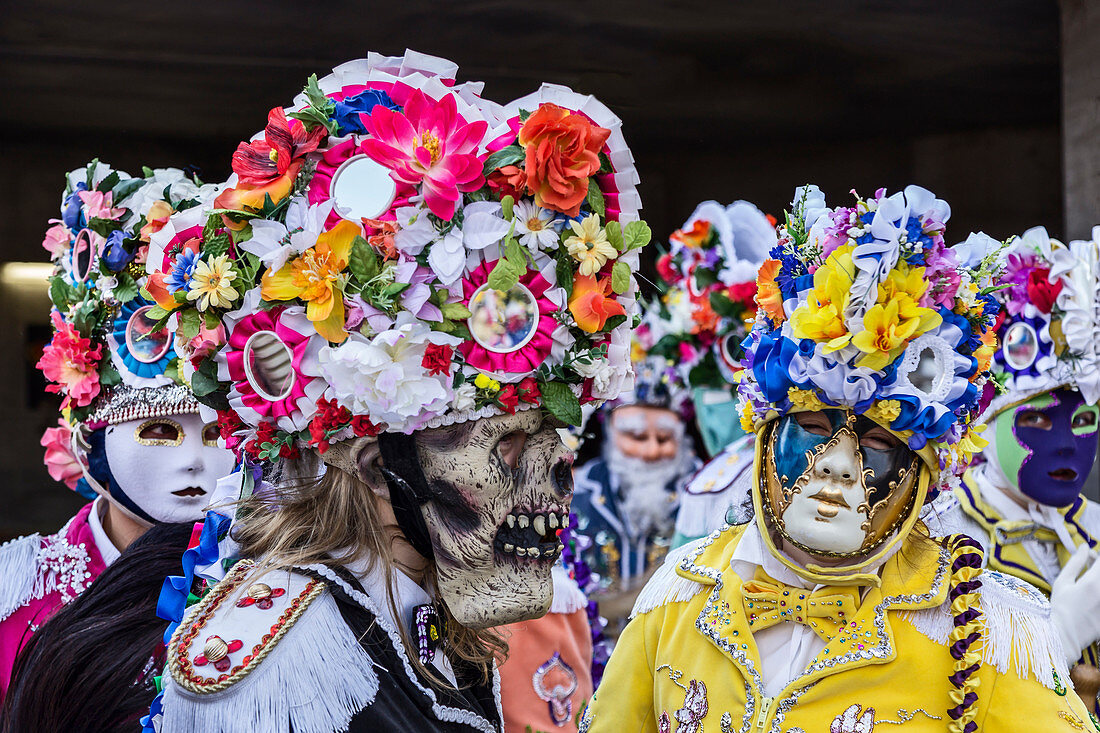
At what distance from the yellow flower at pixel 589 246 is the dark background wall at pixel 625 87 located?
4679 mm

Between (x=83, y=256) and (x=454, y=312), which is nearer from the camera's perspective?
(x=454, y=312)

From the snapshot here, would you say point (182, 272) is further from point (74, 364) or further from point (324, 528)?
point (74, 364)

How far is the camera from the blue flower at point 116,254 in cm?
323

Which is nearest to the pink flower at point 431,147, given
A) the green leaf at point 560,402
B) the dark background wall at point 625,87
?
the green leaf at point 560,402

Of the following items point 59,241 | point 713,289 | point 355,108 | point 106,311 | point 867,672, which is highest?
point 713,289

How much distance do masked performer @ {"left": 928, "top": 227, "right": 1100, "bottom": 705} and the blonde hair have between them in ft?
8.89

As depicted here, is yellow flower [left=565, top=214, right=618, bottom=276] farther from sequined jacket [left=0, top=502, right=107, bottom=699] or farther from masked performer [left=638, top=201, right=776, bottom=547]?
masked performer [left=638, top=201, right=776, bottom=547]

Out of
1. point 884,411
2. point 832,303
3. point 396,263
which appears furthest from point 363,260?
point 884,411

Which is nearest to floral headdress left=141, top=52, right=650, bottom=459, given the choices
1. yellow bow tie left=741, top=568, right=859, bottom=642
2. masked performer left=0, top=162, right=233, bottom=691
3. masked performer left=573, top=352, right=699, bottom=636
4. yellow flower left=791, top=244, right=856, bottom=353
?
yellow flower left=791, top=244, right=856, bottom=353

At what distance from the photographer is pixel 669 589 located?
3.02m

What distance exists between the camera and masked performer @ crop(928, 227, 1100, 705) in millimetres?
4090

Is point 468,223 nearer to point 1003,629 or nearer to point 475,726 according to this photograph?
point 475,726

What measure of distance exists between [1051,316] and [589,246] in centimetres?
278

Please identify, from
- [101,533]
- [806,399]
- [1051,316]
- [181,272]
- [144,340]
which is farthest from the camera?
[1051,316]
